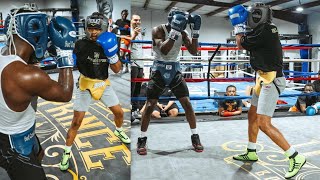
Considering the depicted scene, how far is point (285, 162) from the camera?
73.0 inches

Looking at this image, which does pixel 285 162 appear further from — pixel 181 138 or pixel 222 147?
pixel 181 138

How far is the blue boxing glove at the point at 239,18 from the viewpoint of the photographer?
5.74ft

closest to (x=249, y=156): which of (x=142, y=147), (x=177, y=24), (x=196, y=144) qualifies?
(x=196, y=144)

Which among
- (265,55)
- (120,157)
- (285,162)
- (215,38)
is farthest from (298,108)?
(215,38)

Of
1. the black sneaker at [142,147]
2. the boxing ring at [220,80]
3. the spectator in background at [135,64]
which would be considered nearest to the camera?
the black sneaker at [142,147]

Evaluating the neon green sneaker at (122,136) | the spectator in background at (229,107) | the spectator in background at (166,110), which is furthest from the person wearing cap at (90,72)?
the spectator in background at (229,107)

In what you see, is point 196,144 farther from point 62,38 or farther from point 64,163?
point 62,38

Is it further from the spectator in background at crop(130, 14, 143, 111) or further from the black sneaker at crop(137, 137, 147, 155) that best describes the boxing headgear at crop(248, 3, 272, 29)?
the spectator in background at crop(130, 14, 143, 111)

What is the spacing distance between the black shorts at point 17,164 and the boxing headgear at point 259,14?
1.45 meters

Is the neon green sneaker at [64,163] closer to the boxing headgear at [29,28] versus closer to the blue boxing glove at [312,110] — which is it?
the boxing headgear at [29,28]

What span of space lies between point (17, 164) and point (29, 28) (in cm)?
51

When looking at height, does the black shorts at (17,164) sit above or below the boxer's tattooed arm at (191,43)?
below

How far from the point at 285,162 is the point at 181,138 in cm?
85

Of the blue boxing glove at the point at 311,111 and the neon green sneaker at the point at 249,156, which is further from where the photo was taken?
the blue boxing glove at the point at 311,111
